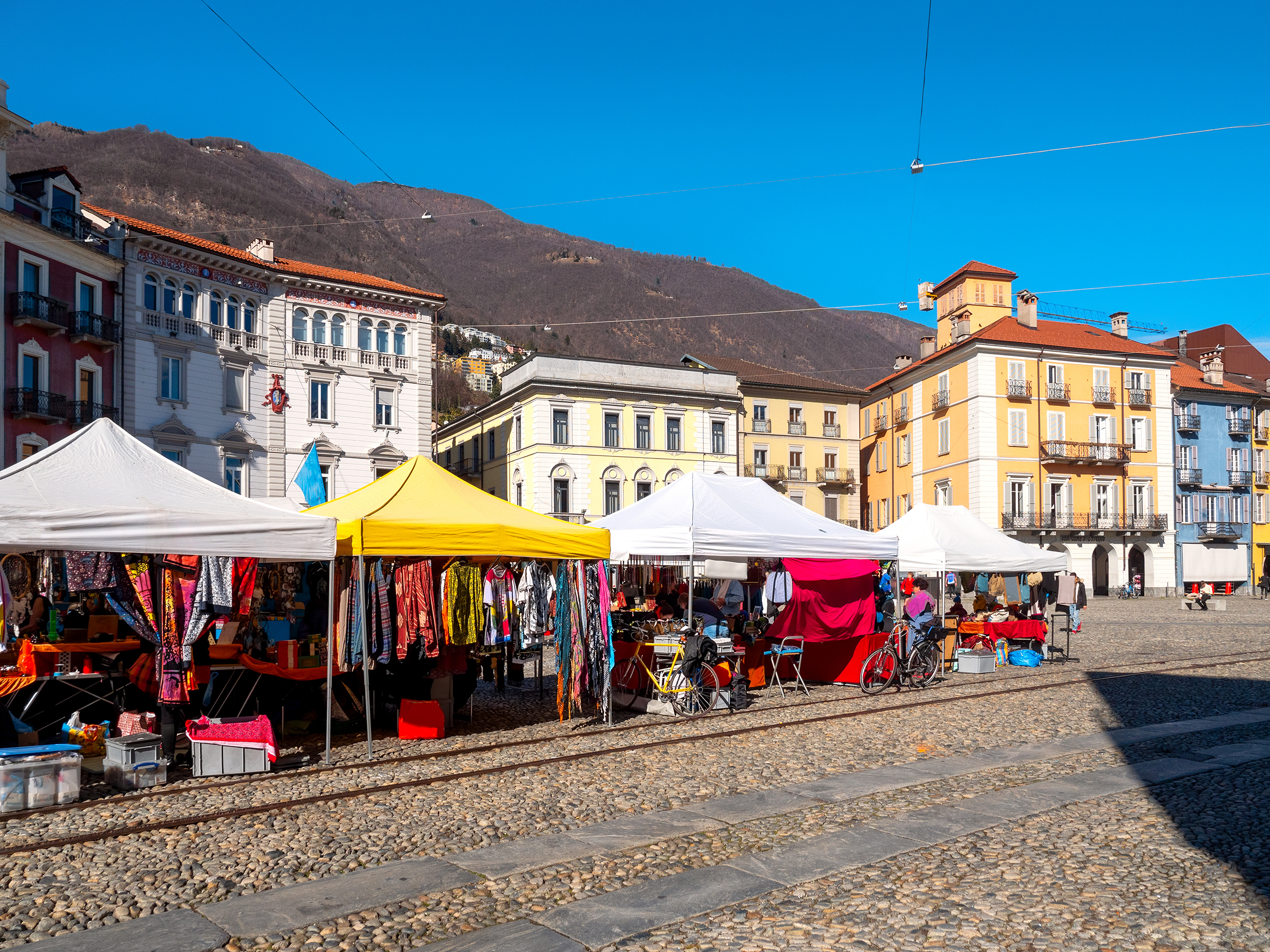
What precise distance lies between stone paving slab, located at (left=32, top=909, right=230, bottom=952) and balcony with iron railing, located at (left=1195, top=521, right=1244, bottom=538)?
58.8 m

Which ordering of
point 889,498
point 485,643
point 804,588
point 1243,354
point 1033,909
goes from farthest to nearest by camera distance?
point 1243,354 < point 889,498 < point 804,588 < point 485,643 < point 1033,909

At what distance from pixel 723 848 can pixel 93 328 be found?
33.9 metres

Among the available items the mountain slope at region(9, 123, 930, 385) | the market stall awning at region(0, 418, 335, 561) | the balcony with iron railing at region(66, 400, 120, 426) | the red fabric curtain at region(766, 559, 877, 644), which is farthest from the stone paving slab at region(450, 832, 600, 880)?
the mountain slope at region(9, 123, 930, 385)

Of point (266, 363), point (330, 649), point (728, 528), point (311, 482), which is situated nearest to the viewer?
point (330, 649)

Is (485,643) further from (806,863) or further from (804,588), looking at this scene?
(806,863)

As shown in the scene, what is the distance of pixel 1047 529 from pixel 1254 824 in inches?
→ 1813

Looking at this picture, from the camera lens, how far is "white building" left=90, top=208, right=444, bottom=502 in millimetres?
36500

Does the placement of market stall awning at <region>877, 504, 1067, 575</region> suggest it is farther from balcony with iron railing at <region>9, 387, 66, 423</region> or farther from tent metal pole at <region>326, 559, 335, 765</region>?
balcony with iron railing at <region>9, 387, 66, 423</region>

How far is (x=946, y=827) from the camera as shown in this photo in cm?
691

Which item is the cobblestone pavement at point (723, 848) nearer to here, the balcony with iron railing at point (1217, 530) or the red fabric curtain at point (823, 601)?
the red fabric curtain at point (823, 601)

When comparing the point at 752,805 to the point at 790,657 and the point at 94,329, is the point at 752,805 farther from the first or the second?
the point at 94,329

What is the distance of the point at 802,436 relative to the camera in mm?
56500

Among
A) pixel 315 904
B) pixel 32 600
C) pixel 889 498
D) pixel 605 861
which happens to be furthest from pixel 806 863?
pixel 889 498

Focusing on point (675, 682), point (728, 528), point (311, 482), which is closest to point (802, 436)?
point (311, 482)
